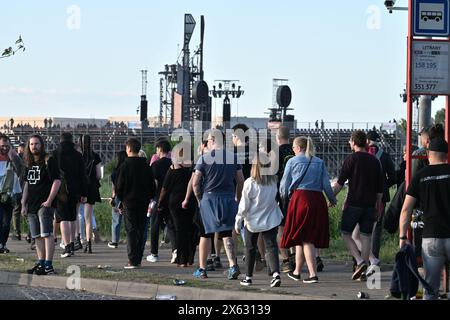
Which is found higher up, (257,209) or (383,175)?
(383,175)

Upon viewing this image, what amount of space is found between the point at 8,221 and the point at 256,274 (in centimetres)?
533

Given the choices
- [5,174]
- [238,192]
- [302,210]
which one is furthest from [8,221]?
[302,210]

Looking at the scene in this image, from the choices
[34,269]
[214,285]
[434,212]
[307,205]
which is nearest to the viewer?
[434,212]

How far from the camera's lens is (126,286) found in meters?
13.1

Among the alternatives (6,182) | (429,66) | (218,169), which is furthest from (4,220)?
(429,66)

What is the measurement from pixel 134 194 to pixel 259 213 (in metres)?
2.78

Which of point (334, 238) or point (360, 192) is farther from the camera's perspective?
point (334, 238)

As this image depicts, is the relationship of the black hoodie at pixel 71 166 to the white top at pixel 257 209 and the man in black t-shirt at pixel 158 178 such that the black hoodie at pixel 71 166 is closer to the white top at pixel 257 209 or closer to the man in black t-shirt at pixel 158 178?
the man in black t-shirt at pixel 158 178

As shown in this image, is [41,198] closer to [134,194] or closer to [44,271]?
[44,271]

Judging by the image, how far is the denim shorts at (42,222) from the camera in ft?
46.9

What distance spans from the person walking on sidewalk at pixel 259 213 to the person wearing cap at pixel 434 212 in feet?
10.8

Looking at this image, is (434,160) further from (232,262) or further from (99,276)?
(99,276)

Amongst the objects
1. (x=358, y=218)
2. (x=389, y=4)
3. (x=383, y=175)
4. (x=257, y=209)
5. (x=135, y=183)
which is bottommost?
(x=358, y=218)

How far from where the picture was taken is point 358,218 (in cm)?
1359
